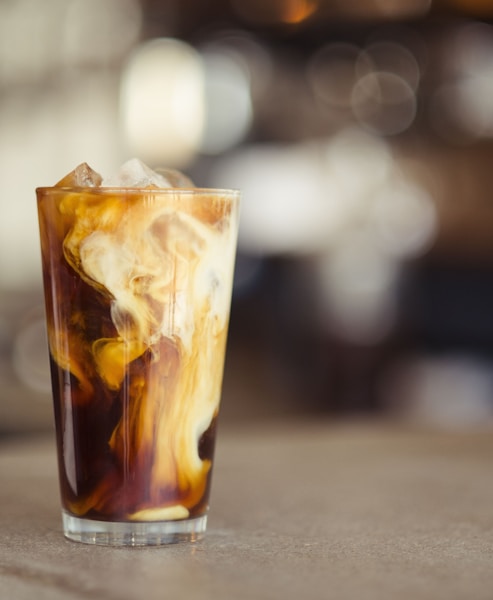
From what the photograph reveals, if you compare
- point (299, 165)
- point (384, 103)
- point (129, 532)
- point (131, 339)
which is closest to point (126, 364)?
point (131, 339)

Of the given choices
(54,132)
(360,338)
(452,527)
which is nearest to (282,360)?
(360,338)

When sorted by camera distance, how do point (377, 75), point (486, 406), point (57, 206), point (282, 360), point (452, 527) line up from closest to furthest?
point (57, 206)
point (452, 527)
point (486, 406)
point (377, 75)
point (282, 360)

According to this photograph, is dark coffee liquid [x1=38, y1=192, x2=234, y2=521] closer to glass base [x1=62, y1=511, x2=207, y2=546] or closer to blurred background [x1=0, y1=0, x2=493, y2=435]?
glass base [x1=62, y1=511, x2=207, y2=546]

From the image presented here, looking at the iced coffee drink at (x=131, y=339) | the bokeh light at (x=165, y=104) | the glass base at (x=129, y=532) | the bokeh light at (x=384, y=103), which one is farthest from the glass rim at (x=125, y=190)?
the bokeh light at (x=165, y=104)

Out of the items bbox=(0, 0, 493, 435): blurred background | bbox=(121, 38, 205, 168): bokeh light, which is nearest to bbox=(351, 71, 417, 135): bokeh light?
bbox=(0, 0, 493, 435): blurred background

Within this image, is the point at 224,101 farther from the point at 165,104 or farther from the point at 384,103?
the point at 384,103

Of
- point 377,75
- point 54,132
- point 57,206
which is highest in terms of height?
point 57,206

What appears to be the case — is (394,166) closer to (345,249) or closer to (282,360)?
(345,249)

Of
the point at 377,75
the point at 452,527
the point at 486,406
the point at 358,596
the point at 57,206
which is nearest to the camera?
the point at 358,596
